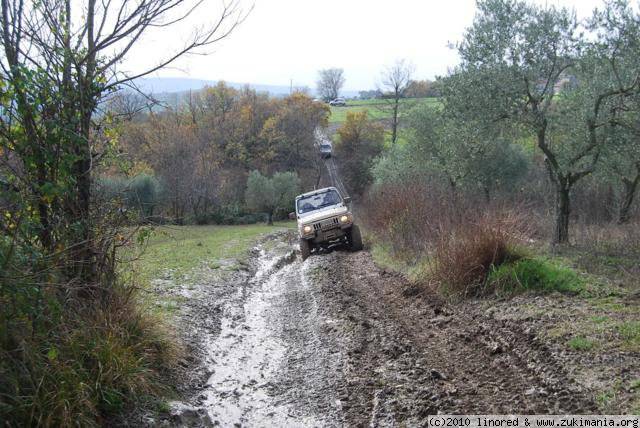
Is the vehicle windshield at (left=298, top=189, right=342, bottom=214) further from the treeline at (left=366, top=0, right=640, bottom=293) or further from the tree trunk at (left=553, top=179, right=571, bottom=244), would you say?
the tree trunk at (left=553, top=179, right=571, bottom=244)

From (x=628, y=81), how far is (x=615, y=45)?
90 centimetres

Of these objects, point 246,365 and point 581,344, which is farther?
point 246,365

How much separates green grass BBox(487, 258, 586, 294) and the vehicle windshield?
9531mm

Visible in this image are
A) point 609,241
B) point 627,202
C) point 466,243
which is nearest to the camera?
point 466,243

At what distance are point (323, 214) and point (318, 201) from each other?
4.70 ft

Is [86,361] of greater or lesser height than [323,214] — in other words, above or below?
above

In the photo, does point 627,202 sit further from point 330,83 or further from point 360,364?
point 330,83

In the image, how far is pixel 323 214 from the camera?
53.5 ft

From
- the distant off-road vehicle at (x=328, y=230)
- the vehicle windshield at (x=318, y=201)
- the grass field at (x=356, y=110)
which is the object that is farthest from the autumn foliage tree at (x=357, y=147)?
the distant off-road vehicle at (x=328, y=230)

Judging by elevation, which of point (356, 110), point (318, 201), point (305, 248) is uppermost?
point (356, 110)

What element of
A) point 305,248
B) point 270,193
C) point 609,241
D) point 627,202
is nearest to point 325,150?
point 270,193

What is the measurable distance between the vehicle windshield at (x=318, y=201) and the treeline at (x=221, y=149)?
20625 mm

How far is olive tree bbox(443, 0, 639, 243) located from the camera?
43.5 feet

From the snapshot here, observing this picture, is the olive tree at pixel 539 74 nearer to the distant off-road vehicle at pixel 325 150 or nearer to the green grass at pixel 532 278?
the green grass at pixel 532 278
